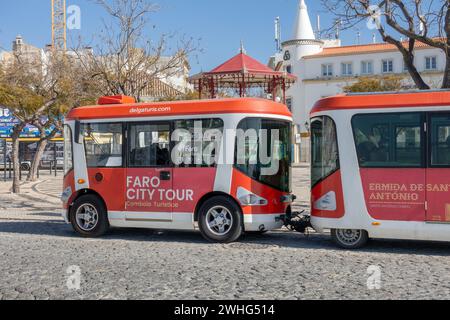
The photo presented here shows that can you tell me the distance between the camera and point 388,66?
6234cm

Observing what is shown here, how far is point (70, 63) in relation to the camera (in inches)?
930

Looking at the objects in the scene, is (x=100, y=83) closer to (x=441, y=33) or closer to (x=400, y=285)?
(x=441, y=33)

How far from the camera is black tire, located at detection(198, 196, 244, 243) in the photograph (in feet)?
32.2

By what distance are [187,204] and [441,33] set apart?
23.8 ft

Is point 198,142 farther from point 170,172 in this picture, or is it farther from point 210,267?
point 210,267

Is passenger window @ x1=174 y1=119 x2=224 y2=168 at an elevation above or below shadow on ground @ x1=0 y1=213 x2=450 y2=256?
above

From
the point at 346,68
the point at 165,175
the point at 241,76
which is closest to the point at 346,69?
the point at 346,68

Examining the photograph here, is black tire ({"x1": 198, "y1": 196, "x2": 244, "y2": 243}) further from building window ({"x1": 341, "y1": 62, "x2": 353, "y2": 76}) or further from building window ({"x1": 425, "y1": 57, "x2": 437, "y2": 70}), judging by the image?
building window ({"x1": 341, "y1": 62, "x2": 353, "y2": 76})

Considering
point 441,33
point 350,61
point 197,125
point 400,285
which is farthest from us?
point 350,61

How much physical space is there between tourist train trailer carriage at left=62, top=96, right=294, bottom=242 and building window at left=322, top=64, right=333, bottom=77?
56.0 m

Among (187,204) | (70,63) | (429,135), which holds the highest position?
(70,63)

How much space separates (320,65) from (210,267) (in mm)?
59731

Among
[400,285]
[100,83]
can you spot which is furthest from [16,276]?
[100,83]

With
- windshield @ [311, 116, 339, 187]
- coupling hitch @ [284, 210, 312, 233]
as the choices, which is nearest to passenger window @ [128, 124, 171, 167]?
coupling hitch @ [284, 210, 312, 233]
